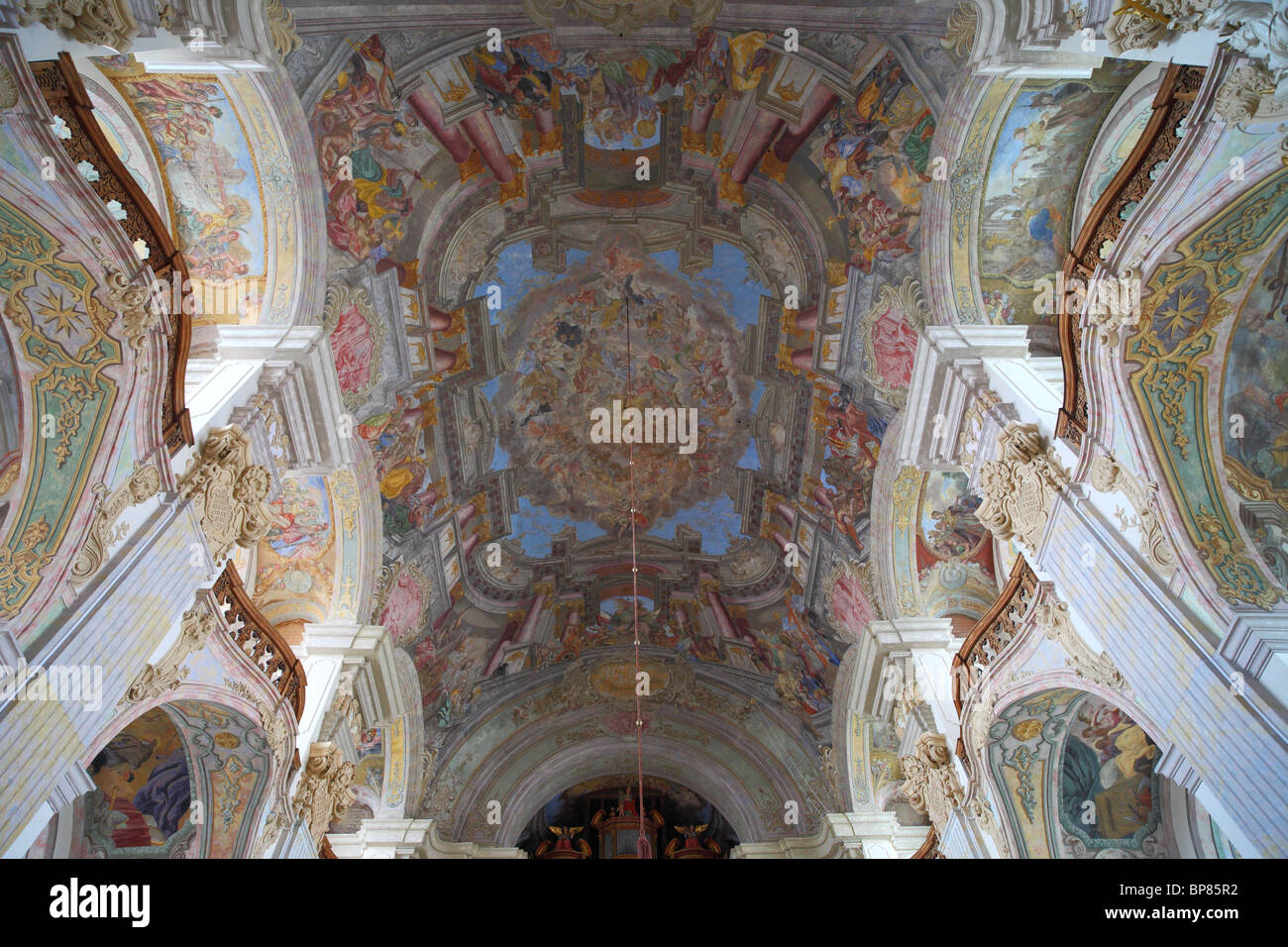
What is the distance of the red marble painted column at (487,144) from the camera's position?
10555 millimetres

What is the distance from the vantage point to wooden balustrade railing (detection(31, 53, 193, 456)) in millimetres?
5910

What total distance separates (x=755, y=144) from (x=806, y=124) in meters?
0.77

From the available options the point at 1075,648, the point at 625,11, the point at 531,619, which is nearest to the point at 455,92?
the point at 625,11

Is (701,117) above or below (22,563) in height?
above

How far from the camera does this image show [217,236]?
955 centimetres

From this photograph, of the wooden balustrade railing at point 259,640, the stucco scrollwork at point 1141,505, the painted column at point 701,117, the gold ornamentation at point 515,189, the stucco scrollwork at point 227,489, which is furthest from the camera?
the gold ornamentation at point 515,189

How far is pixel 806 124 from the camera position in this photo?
10359 mm

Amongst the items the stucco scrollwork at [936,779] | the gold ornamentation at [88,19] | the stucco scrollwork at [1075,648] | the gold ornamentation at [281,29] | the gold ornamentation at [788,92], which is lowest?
the stucco scrollwork at [936,779]

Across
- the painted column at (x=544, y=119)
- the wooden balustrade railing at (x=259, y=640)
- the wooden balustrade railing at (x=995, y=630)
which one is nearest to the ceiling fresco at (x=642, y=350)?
the painted column at (x=544, y=119)

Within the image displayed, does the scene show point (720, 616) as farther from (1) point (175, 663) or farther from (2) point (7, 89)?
(2) point (7, 89)

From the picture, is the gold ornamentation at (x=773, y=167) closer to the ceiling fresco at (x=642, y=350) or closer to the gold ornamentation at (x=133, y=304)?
the ceiling fresco at (x=642, y=350)

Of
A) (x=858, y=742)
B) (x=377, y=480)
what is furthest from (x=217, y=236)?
(x=858, y=742)

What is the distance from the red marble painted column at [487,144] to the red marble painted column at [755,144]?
9.77 feet

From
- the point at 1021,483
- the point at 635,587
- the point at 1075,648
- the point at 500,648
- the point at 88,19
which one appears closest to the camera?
the point at 88,19
